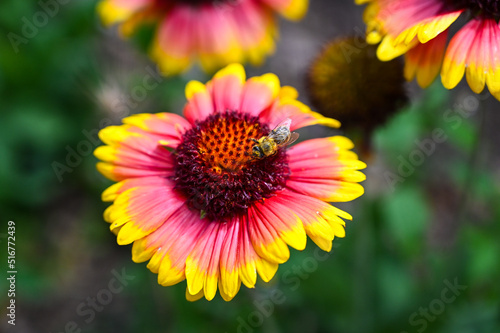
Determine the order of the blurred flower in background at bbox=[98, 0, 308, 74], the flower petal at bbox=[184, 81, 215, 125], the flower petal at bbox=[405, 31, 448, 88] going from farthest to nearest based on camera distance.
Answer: the blurred flower in background at bbox=[98, 0, 308, 74], the flower petal at bbox=[184, 81, 215, 125], the flower petal at bbox=[405, 31, 448, 88]

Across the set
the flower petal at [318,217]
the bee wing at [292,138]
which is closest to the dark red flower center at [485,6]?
the bee wing at [292,138]

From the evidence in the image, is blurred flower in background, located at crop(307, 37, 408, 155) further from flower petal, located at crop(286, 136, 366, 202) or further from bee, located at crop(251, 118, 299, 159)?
bee, located at crop(251, 118, 299, 159)

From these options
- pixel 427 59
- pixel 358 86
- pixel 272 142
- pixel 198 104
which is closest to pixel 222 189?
pixel 272 142

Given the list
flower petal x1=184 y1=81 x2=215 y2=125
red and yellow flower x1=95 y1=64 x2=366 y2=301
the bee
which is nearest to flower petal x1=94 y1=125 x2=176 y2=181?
red and yellow flower x1=95 y1=64 x2=366 y2=301

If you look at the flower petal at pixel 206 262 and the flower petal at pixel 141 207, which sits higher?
the flower petal at pixel 141 207

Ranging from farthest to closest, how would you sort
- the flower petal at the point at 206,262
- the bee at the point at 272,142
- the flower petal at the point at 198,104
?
the flower petal at the point at 198,104
the bee at the point at 272,142
the flower petal at the point at 206,262

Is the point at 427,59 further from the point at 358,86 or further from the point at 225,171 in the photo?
the point at 225,171

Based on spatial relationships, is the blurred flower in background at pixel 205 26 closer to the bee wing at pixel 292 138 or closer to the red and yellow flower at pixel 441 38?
the red and yellow flower at pixel 441 38
